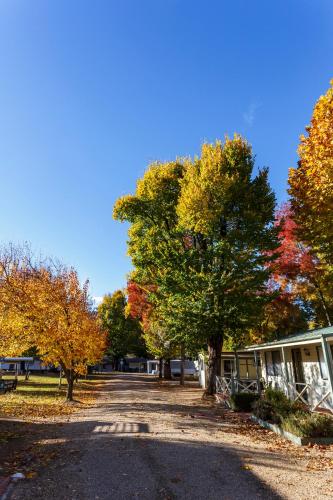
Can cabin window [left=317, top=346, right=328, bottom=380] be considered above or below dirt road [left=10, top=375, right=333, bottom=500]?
above

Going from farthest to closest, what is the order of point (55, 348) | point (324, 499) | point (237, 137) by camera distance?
point (237, 137), point (55, 348), point (324, 499)

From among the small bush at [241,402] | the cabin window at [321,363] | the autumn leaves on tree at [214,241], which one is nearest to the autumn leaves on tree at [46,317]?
the autumn leaves on tree at [214,241]

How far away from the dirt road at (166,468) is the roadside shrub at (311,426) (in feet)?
4.16

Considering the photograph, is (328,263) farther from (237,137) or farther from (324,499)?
(324,499)

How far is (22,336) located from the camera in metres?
20.3

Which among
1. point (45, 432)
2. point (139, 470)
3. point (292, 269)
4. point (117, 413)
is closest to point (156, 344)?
point (292, 269)

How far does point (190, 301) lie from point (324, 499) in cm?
1425

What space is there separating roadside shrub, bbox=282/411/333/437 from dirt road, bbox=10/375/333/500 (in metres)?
1.27

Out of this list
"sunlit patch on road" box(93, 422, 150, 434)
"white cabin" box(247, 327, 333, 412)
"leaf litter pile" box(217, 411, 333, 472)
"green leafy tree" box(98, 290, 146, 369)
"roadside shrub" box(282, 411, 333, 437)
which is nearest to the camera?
"leaf litter pile" box(217, 411, 333, 472)

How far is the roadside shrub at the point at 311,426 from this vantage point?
10.5 meters

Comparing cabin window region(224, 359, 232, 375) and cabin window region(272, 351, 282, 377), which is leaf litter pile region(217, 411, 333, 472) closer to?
cabin window region(272, 351, 282, 377)

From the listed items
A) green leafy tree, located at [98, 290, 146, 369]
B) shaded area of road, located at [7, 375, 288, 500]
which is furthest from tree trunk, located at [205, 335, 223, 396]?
green leafy tree, located at [98, 290, 146, 369]

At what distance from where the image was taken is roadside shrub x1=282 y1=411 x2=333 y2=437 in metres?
10.5

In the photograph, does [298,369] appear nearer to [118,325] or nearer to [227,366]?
[227,366]
